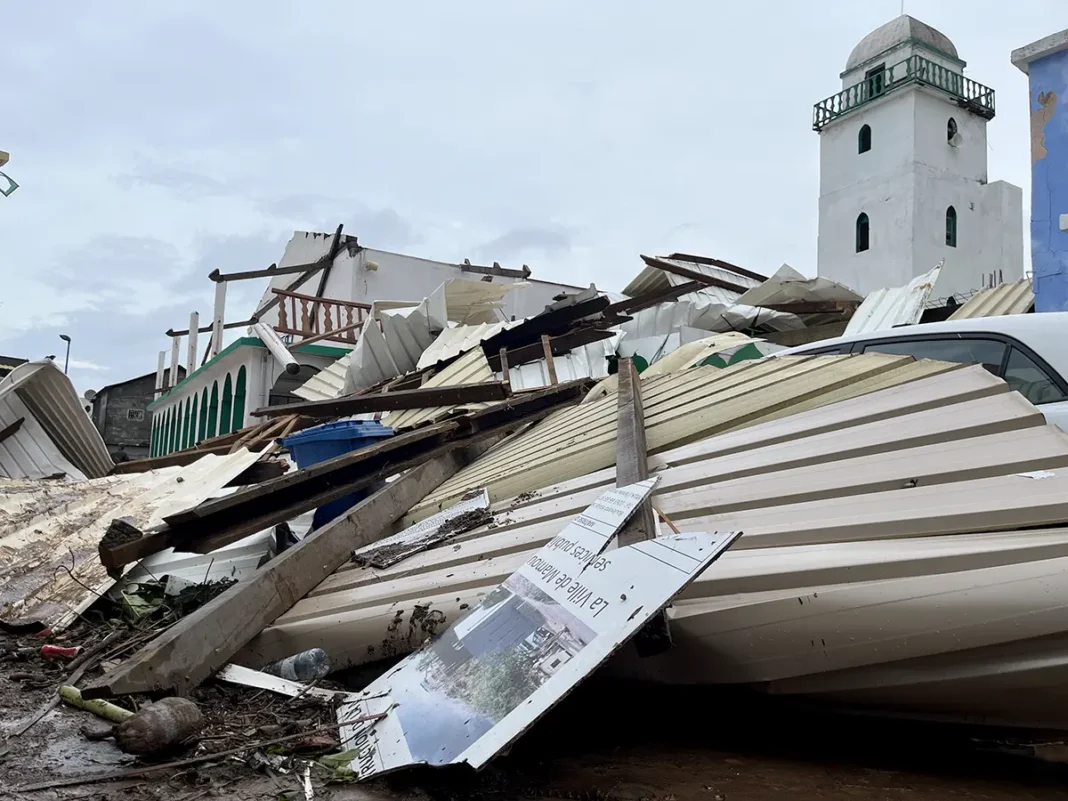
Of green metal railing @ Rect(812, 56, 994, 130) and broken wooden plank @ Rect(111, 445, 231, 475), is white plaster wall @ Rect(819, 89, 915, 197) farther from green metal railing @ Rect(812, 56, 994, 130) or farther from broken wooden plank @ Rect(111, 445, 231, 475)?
broken wooden plank @ Rect(111, 445, 231, 475)

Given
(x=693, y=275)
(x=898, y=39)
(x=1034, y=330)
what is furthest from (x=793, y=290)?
(x=898, y=39)

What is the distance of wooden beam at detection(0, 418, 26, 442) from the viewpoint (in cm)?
980

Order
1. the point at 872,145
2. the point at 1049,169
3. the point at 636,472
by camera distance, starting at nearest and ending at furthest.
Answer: the point at 636,472
the point at 1049,169
the point at 872,145

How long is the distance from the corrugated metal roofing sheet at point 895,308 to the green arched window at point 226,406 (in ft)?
42.0

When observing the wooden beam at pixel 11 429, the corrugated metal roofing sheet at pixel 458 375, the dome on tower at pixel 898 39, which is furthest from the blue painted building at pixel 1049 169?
the dome on tower at pixel 898 39

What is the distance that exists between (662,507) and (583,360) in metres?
8.25

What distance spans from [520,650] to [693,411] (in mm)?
3100

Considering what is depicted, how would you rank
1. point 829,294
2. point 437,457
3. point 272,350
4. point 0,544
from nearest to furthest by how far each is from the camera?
point 0,544 → point 437,457 → point 829,294 → point 272,350

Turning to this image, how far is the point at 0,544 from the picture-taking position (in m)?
5.53

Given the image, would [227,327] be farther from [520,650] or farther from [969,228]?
[969,228]

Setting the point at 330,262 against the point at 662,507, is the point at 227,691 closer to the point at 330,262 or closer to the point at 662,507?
the point at 662,507

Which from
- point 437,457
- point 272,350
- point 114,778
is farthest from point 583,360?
point 114,778

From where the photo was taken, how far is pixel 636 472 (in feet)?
12.5

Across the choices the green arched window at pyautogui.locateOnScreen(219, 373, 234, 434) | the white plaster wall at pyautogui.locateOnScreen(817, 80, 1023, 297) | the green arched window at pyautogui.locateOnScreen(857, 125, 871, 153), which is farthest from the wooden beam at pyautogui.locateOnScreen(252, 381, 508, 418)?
the green arched window at pyautogui.locateOnScreen(857, 125, 871, 153)
